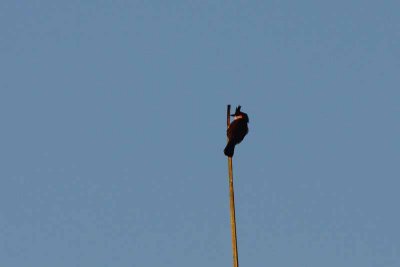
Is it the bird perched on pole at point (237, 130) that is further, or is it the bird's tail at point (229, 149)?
the bird perched on pole at point (237, 130)

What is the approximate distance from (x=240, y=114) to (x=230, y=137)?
4425 mm

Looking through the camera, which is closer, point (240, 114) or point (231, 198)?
point (231, 198)

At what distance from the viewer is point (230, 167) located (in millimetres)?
22703

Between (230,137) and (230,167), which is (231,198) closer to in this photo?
(230,167)

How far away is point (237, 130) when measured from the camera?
3070 cm

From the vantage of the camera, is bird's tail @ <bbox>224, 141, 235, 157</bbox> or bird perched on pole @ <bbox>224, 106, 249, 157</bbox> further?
bird perched on pole @ <bbox>224, 106, 249, 157</bbox>

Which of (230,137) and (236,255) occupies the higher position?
(230,137)

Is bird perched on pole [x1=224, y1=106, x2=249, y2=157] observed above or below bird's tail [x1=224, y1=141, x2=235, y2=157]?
above

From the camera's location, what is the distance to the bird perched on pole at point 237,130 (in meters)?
27.3

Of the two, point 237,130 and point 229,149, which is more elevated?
point 237,130

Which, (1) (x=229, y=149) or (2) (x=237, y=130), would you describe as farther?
(2) (x=237, y=130)

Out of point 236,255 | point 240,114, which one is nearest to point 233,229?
point 236,255

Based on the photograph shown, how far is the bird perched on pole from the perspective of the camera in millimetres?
27319

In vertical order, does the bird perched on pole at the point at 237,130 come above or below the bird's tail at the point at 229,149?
above
